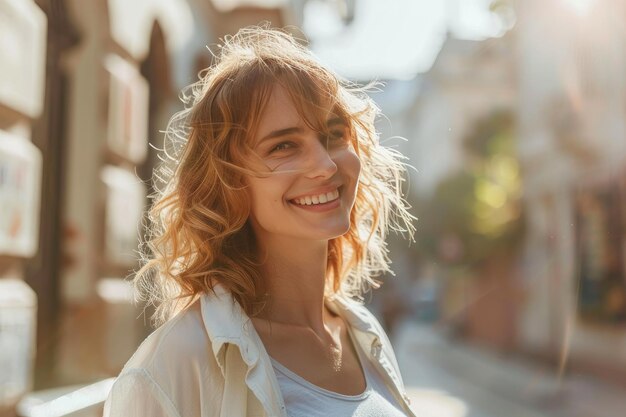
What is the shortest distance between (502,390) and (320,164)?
484 inches

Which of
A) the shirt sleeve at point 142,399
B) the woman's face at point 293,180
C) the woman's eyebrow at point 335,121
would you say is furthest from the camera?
the woman's eyebrow at point 335,121

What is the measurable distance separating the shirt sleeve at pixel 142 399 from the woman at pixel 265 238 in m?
0.08

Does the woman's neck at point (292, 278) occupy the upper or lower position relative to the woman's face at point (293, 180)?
lower

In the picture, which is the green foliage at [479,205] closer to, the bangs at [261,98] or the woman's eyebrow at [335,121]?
the woman's eyebrow at [335,121]

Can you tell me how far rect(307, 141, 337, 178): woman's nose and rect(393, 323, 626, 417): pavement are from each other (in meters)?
7.58

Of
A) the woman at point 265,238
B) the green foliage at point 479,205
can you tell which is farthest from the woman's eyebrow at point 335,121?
the green foliage at point 479,205

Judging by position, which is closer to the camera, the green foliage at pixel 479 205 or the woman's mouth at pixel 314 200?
the woman's mouth at pixel 314 200

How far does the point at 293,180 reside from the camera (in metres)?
2.12

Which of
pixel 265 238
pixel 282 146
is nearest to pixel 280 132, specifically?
pixel 282 146

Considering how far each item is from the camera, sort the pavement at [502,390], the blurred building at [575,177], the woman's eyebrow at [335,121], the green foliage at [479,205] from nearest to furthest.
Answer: the woman's eyebrow at [335,121], the pavement at [502,390], the blurred building at [575,177], the green foliage at [479,205]

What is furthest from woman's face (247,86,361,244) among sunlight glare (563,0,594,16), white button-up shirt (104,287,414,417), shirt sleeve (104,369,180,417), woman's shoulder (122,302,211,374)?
sunlight glare (563,0,594,16)

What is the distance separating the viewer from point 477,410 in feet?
37.0

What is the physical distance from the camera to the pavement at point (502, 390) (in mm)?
11055

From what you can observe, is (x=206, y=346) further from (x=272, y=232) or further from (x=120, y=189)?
(x=120, y=189)
